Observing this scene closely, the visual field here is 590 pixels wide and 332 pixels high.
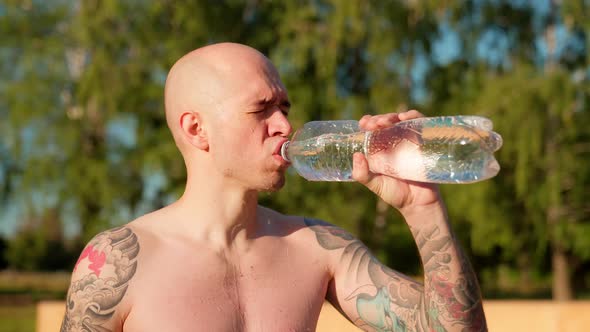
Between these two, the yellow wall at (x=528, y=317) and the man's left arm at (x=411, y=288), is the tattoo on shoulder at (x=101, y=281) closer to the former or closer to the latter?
the man's left arm at (x=411, y=288)

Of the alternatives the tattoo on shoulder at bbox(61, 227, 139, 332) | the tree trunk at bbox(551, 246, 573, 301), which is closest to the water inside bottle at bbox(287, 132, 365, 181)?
the tattoo on shoulder at bbox(61, 227, 139, 332)

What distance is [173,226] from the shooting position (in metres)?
2.39

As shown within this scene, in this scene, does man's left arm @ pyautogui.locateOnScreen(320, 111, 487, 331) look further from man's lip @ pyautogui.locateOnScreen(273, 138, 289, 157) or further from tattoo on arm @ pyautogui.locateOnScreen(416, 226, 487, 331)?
man's lip @ pyautogui.locateOnScreen(273, 138, 289, 157)

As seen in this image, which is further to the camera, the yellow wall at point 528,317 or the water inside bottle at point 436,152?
the yellow wall at point 528,317

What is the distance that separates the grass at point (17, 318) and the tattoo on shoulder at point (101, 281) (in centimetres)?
1380

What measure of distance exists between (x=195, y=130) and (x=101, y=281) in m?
0.50

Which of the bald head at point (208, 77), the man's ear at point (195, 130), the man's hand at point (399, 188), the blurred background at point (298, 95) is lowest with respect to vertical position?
the blurred background at point (298, 95)

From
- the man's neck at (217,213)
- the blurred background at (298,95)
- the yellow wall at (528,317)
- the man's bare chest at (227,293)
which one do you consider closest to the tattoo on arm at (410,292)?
the man's bare chest at (227,293)

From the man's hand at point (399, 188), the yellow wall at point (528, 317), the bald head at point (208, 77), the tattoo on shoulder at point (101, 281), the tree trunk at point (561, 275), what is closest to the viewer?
the man's hand at point (399, 188)

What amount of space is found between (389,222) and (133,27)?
6831mm

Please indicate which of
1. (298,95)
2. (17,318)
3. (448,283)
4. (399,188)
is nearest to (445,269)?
(448,283)

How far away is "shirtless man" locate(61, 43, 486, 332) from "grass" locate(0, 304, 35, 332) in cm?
1382

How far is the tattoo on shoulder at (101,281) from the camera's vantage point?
7.24 feet

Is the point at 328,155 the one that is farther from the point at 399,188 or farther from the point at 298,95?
the point at 298,95
